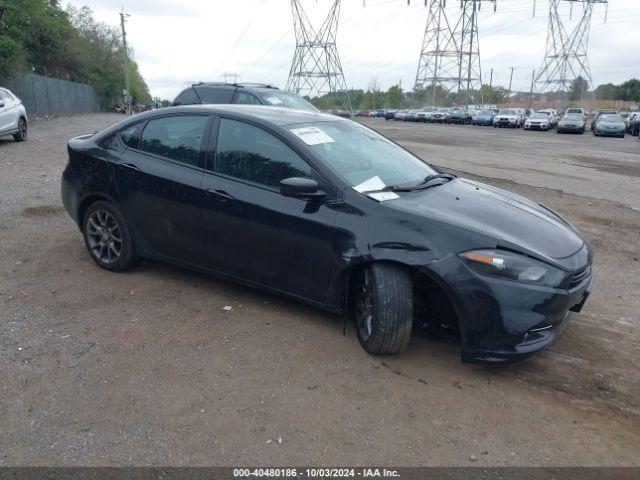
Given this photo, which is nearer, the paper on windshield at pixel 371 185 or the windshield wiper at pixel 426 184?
the paper on windshield at pixel 371 185

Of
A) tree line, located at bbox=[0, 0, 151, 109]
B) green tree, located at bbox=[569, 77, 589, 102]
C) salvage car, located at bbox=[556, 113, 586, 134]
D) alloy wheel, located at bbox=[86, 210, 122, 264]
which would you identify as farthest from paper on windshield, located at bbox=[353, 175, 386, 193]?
green tree, located at bbox=[569, 77, 589, 102]

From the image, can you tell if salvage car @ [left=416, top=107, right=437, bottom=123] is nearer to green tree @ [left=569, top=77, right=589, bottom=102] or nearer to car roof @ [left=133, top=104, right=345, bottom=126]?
green tree @ [left=569, top=77, right=589, bottom=102]

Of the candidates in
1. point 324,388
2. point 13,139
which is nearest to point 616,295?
point 324,388

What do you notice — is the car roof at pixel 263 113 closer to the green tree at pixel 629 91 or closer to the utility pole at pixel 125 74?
the utility pole at pixel 125 74

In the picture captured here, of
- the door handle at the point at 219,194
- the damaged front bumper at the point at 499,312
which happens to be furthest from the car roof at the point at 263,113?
the damaged front bumper at the point at 499,312

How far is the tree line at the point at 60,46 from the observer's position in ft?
87.6

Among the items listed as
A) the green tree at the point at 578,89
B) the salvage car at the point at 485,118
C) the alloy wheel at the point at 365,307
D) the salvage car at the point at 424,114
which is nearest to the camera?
the alloy wheel at the point at 365,307

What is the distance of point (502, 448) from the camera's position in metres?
2.82

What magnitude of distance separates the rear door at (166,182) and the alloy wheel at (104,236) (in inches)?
11.5

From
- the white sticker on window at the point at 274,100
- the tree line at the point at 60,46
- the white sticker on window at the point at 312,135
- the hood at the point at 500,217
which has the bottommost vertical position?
the hood at the point at 500,217

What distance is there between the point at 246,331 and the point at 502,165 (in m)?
12.2

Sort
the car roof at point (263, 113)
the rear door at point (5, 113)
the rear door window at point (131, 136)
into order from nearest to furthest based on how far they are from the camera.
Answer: the car roof at point (263, 113) → the rear door window at point (131, 136) → the rear door at point (5, 113)

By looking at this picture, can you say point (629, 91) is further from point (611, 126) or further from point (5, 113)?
point (5, 113)

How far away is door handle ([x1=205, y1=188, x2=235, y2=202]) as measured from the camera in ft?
13.6
